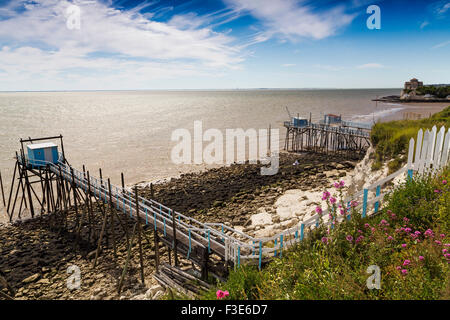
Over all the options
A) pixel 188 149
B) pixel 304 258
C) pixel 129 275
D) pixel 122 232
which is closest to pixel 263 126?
pixel 188 149

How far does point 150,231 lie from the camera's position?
17250 millimetres

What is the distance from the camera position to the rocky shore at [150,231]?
1256 centimetres

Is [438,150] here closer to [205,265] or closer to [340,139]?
[205,265]

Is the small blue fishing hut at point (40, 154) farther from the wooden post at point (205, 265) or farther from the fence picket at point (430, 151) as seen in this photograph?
the fence picket at point (430, 151)

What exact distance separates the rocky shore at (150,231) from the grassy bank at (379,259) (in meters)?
5.42

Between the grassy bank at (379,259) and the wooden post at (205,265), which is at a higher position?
the grassy bank at (379,259)

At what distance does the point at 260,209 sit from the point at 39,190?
2023cm

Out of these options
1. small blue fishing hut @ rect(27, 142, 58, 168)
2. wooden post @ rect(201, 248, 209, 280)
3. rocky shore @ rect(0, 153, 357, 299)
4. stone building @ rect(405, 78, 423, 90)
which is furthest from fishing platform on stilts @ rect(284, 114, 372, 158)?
stone building @ rect(405, 78, 423, 90)

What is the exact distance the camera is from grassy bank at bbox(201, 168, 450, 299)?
4488 mm

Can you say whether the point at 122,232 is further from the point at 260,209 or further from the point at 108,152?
the point at 108,152

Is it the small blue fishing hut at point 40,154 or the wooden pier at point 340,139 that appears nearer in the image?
the small blue fishing hut at point 40,154

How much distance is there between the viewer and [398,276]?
15.1ft

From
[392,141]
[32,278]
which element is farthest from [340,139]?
[32,278]

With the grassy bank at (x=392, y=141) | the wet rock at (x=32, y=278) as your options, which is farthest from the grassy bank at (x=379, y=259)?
the wet rock at (x=32, y=278)
